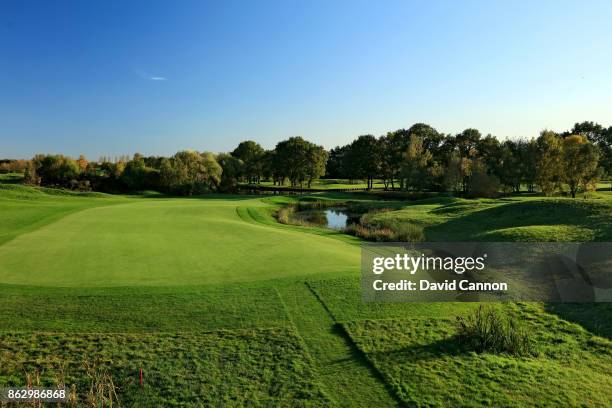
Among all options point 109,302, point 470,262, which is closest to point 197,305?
point 109,302

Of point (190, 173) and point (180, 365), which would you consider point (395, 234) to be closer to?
point (180, 365)

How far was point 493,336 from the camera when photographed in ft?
31.5

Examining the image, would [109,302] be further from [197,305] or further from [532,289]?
[532,289]

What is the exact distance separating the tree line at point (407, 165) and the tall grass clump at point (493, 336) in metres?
45.8

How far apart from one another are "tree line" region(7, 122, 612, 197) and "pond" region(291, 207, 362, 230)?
72.4 feet

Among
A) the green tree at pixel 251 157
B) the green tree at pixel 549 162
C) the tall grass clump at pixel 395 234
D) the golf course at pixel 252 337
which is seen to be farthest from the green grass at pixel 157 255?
the green tree at pixel 251 157

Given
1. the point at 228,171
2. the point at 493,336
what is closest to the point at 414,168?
the point at 228,171

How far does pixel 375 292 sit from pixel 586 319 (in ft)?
19.9

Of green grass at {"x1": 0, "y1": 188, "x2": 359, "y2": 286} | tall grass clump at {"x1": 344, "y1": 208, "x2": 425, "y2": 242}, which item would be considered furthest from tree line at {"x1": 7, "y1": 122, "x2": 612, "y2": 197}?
green grass at {"x1": 0, "y1": 188, "x2": 359, "y2": 286}

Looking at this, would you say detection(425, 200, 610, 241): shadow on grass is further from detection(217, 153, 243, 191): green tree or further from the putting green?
detection(217, 153, 243, 191): green tree

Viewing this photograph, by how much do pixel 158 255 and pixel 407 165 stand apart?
5627 cm

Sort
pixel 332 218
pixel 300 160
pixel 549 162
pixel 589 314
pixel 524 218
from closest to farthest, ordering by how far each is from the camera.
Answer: pixel 589 314 < pixel 524 218 < pixel 332 218 < pixel 549 162 < pixel 300 160

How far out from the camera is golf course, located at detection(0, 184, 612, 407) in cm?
753

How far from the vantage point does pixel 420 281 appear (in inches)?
570
